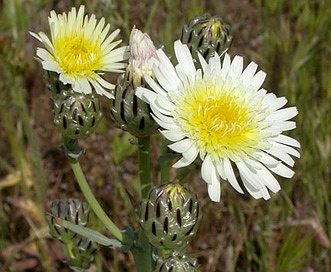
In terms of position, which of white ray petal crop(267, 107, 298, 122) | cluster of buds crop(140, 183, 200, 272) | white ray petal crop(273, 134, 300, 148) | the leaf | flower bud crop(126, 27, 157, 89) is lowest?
the leaf

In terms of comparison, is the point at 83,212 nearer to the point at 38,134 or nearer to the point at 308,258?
the point at 308,258

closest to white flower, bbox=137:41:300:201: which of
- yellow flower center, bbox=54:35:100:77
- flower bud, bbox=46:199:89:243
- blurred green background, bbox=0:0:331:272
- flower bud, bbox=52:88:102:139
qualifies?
flower bud, bbox=52:88:102:139

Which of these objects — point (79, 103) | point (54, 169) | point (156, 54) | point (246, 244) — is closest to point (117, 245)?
point (79, 103)

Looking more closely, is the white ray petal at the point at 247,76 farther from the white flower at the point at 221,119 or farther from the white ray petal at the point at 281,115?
the white ray petal at the point at 281,115

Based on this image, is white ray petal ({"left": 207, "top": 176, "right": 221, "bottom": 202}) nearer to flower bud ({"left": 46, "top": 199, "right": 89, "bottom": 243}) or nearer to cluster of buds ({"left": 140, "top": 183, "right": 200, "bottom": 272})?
cluster of buds ({"left": 140, "top": 183, "right": 200, "bottom": 272})

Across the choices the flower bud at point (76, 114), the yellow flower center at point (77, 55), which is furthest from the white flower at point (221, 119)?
the yellow flower center at point (77, 55)

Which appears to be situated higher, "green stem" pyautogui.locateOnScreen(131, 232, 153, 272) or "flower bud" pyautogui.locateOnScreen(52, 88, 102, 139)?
"flower bud" pyautogui.locateOnScreen(52, 88, 102, 139)
